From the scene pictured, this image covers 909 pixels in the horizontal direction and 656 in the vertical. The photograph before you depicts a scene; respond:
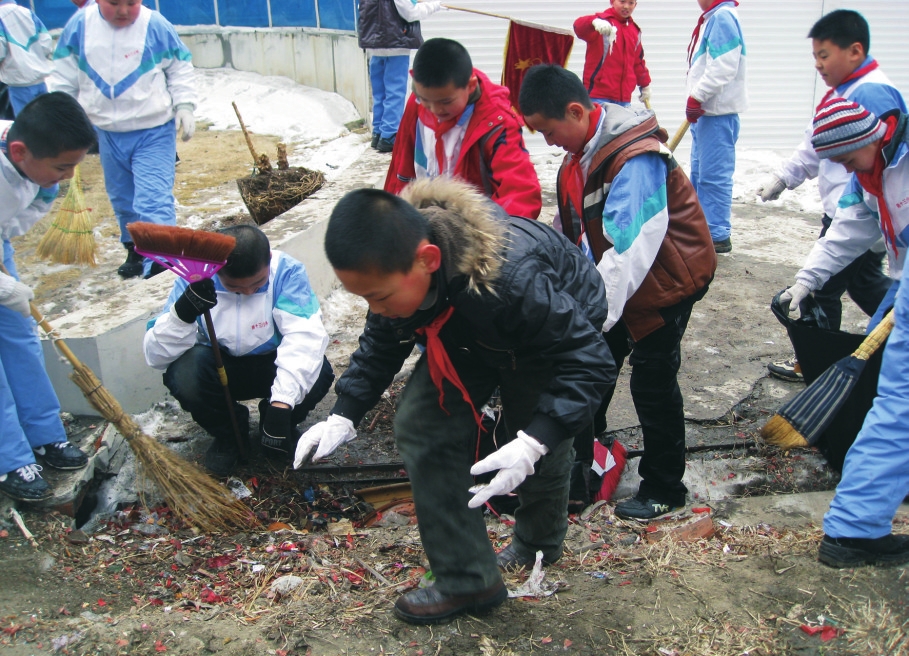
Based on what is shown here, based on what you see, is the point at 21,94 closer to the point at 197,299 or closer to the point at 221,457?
the point at 197,299

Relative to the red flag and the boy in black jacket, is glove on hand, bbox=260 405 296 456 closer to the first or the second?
the boy in black jacket

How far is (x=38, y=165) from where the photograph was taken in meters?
3.19

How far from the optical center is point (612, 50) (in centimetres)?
697

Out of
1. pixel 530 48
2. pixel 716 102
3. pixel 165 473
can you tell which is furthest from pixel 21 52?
pixel 716 102

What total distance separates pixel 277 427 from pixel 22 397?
1108mm

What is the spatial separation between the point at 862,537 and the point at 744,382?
1916 millimetres

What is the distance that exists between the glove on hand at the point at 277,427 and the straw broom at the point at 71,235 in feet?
10.1

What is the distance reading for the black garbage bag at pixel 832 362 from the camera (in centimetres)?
332

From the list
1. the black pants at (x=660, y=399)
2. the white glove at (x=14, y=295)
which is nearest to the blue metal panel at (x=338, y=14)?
the white glove at (x=14, y=295)

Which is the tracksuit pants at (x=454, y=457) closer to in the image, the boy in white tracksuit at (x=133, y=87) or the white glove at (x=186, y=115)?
the boy in white tracksuit at (x=133, y=87)

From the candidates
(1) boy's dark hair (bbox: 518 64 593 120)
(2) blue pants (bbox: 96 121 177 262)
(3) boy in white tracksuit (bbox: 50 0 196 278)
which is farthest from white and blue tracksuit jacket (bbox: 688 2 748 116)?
(2) blue pants (bbox: 96 121 177 262)

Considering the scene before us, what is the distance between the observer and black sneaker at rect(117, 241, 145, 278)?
18.2 ft

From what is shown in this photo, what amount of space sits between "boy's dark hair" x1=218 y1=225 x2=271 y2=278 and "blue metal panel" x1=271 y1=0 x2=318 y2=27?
888 cm

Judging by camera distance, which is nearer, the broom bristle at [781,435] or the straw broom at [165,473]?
the straw broom at [165,473]
